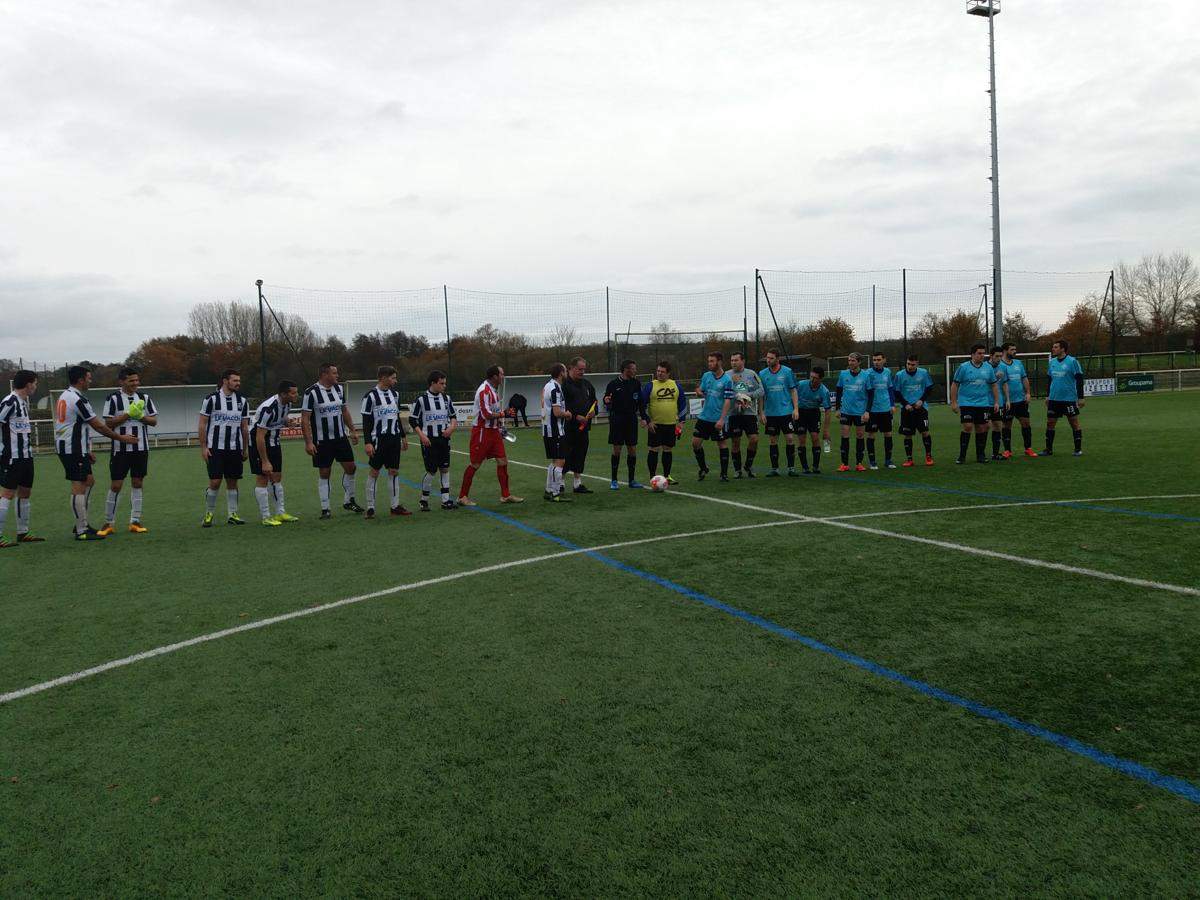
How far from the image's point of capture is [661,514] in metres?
9.89

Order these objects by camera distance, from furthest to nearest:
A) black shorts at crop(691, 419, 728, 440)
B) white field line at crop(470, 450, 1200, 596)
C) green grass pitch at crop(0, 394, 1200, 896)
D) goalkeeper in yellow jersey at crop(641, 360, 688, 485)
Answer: black shorts at crop(691, 419, 728, 440) → goalkeeper in yellow jersey at crop(641, 360, 688, 485) → white field line at crop(470, 450, 1200, 596) → green grass pitch at crop(0, 394, 1200, 896)

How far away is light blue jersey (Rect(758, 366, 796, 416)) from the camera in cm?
1315

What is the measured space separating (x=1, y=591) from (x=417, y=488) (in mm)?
7292

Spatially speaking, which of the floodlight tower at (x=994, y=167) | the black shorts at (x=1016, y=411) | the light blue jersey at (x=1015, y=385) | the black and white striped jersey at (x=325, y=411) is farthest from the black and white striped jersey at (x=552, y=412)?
the floodlight tower at (x=994, y=167)

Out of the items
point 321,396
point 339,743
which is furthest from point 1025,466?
point 339,743

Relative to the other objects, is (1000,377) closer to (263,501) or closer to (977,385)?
(977,385)

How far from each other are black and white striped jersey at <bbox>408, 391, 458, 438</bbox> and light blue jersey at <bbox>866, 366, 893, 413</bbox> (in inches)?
275

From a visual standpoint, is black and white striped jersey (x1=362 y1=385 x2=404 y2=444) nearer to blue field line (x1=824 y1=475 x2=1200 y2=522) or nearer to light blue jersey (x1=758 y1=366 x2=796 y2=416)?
light blue jersey (x1=758 y1=366 x2=796 y2=416)

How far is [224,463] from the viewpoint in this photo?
10.4m

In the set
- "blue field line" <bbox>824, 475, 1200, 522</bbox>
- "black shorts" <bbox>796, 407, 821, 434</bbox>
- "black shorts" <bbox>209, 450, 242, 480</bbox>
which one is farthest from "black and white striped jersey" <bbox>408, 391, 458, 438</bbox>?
"black shorts" <bbox>796, 407, 821, 434</bbox>

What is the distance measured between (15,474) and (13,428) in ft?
1.80

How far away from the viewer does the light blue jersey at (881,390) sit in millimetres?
13766

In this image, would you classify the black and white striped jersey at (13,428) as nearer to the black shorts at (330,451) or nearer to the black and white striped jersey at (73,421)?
the black and white striped jersey at (73,421)

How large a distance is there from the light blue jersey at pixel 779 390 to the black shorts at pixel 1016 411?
14.0ft
